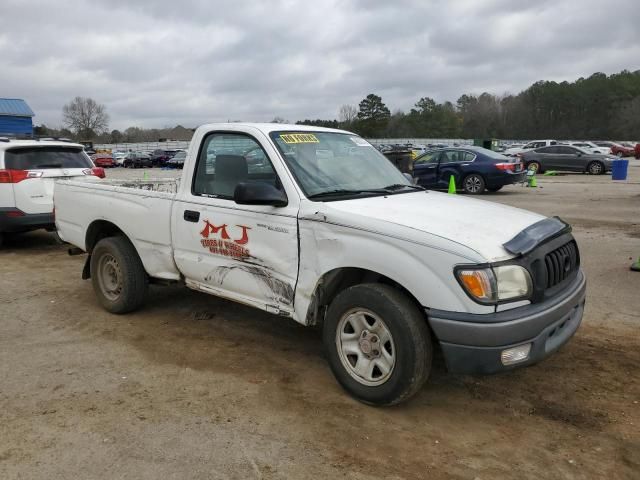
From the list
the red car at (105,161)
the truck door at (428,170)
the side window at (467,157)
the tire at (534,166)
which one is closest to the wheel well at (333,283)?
the truck door at (428,170)

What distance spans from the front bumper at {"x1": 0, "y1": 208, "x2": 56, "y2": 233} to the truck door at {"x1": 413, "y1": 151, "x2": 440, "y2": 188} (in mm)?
11813

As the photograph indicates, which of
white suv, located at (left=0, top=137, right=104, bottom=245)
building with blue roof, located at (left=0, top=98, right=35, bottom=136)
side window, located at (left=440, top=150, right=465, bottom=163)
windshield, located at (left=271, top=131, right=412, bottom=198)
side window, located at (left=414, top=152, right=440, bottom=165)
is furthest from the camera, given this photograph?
building with blue roof, located at (left=0, top=98, right=35, bottom=136)

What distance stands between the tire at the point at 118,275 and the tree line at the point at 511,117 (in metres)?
80.4

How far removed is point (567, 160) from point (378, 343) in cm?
2651

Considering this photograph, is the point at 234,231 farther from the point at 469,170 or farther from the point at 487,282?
the point at 469,170

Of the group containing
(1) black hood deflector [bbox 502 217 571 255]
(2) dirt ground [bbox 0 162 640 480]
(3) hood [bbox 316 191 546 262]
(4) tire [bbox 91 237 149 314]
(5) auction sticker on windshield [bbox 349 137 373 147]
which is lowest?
(2) dirt ground [bbox 0 162 640 480]

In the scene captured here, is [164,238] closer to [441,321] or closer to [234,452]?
[234,452]

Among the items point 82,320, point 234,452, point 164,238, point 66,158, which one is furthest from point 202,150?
point 66,158

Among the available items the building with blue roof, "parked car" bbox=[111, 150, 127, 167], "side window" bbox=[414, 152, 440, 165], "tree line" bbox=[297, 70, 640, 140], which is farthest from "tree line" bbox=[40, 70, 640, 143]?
"side window" bbox=[414, 152, 440, 165]

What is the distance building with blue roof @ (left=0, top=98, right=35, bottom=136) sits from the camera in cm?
2469

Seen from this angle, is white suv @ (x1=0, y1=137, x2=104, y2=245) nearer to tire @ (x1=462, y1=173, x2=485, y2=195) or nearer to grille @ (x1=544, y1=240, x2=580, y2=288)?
grille @ (x1=544, y1=240, x2=580, y2=288)

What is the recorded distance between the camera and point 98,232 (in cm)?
573

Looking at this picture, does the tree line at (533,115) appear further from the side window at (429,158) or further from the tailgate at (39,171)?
the tailgate at (39,171)

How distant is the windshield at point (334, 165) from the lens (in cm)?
398
